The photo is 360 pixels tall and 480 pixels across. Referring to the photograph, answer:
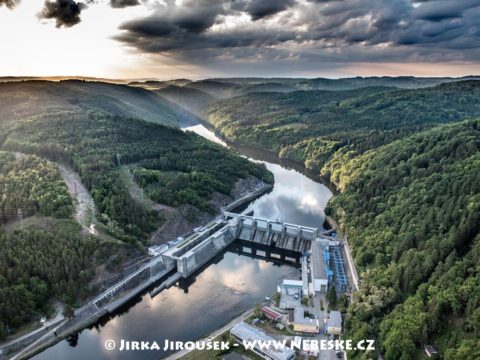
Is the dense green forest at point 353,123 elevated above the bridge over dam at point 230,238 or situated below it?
above

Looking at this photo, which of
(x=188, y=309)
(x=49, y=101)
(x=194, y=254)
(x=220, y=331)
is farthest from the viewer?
(x=49, y=101)

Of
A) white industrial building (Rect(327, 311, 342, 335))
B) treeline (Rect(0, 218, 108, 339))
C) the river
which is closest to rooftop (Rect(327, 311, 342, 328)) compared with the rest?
white industrial building (Rect(327, 311, 342, 335))

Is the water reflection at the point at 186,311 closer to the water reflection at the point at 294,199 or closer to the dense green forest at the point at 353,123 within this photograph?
the water reflection at the point at 294,199

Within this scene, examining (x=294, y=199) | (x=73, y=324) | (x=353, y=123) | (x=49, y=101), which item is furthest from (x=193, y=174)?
(x=49, y=101)

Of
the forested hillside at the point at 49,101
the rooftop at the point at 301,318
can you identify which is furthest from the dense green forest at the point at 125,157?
the rooftop at the point at 301,318

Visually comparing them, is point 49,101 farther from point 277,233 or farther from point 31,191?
point 277,233

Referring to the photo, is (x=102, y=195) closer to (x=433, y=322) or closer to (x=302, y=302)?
(x=302, y=302)

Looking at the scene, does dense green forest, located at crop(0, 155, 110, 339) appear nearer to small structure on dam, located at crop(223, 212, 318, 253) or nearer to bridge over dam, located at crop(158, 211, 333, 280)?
bridge over dam, located at crop(158, 211, 333, 280)
